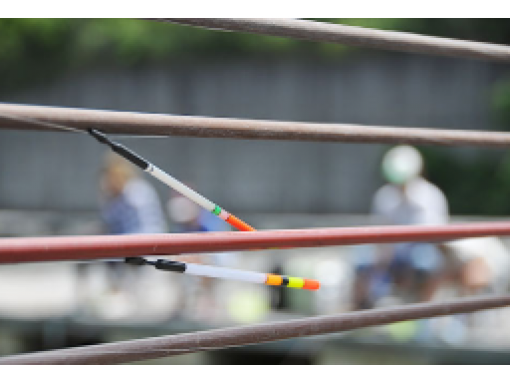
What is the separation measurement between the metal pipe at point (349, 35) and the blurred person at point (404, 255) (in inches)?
90.6

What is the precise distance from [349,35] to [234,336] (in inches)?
22.4

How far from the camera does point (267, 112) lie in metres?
11.1

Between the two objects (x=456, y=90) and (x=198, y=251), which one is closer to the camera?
(x=198, y=251)

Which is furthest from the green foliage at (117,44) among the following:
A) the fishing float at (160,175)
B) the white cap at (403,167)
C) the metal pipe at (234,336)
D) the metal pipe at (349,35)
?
the fishing float at (160,175)

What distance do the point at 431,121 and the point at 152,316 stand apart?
8361 mm

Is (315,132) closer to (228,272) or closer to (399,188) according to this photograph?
(228,272)

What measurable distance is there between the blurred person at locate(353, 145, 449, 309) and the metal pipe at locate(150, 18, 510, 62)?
7.55 ft

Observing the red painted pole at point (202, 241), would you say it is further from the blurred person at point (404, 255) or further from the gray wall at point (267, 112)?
the gray wall at point (267, 112)

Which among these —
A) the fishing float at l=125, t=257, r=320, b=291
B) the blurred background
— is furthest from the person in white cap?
the blurred background

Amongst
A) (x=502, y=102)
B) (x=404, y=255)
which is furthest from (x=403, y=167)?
(x=502, y=102)

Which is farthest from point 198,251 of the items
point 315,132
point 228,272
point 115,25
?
point 115,25

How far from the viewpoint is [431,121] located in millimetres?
11148

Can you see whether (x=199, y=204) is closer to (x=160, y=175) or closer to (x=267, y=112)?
(x=160, y=175)

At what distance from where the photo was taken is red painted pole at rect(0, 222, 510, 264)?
841mm
